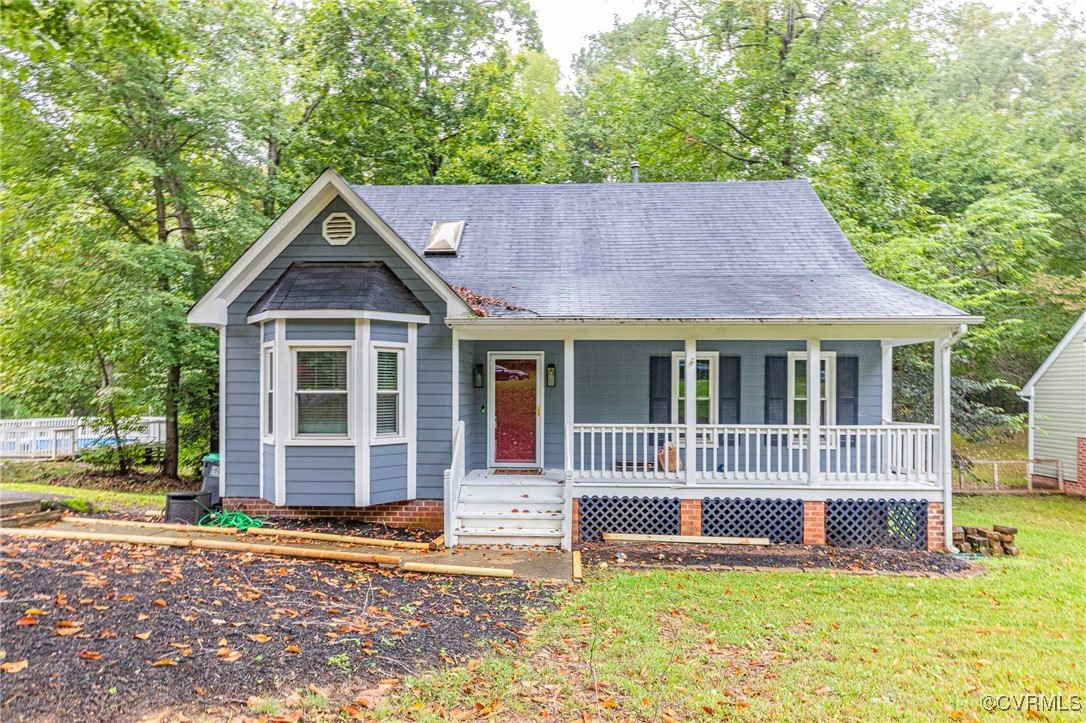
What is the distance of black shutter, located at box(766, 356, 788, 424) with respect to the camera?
11.3 meters

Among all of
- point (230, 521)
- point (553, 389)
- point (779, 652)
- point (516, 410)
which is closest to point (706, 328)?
point (553, 389)

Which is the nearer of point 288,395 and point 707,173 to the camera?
point 288,395

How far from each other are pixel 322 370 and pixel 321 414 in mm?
643

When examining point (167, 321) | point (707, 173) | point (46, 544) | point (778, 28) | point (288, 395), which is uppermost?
point (778, 28)

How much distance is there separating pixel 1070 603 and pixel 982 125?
71.2 feet

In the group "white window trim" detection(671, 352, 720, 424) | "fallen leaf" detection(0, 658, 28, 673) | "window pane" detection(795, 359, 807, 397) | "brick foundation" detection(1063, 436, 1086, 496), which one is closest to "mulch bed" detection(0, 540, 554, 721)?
"fallen leaf" detection(0, 658, 28, 673)

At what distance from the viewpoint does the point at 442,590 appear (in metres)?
6.79

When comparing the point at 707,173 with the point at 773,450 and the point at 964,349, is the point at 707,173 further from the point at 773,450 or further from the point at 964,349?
the point at 773,450

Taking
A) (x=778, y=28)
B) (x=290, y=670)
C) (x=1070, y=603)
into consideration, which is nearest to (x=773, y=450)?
(x=1070, y=603)

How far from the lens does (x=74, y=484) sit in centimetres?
1408

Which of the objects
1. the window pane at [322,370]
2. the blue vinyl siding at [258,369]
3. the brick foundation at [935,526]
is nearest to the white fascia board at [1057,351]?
the brick foundation at [935,526]

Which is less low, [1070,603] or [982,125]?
[982,125]

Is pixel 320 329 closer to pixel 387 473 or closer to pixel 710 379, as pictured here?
pixel 387 473

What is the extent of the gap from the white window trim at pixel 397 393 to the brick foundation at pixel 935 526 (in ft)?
26.5
